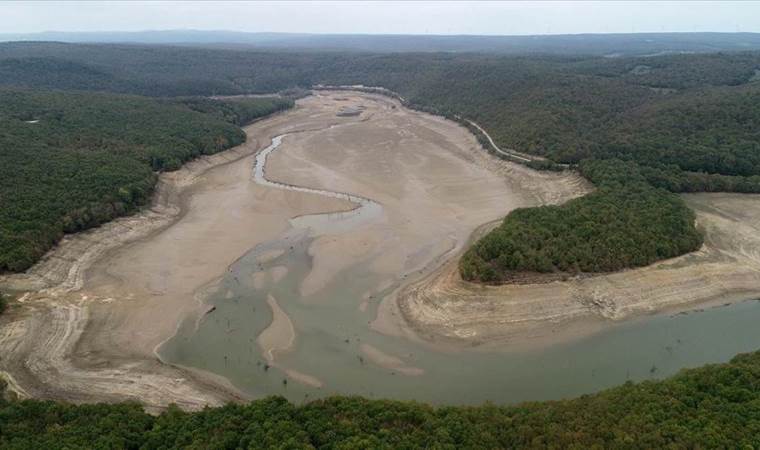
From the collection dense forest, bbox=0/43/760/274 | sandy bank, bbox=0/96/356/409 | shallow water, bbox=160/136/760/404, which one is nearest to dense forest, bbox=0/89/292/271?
sandy bank, bbox=0/96/356/409

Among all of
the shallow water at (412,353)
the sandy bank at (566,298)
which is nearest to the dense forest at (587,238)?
the sandy bank at (566,298)

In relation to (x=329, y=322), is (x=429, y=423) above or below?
above

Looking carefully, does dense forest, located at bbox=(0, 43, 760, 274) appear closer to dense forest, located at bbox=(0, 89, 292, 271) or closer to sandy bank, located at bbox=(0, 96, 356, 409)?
A: sandy bank, located at bbox=(0, 96, 356, 409)

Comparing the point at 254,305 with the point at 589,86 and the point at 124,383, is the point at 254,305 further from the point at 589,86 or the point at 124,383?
the point at 589,86

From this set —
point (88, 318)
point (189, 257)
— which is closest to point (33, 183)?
point (189, 257)

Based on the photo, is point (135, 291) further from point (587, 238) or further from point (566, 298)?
point (587, 238)

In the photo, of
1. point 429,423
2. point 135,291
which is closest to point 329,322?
point 135,291

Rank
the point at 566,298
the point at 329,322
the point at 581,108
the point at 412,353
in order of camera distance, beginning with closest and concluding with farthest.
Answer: the point at 412,353 < the point at 329,322 < the point at 566,298 < the point at 581,108
